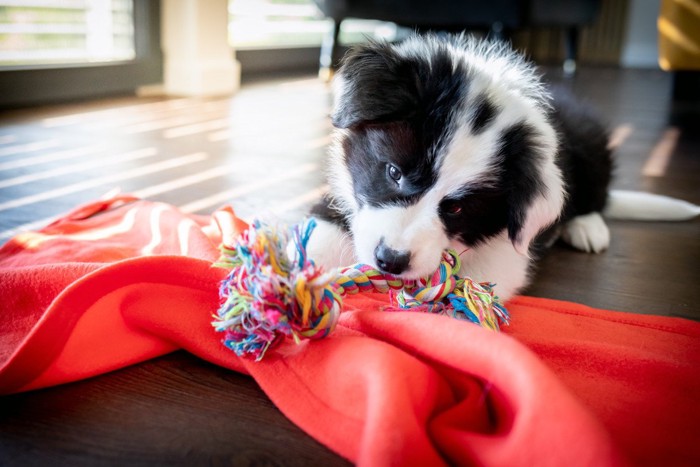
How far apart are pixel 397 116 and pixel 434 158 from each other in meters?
0.14

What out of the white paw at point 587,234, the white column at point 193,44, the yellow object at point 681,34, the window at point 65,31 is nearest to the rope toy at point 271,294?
the white paw at point 587,234

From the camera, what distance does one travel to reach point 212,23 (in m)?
4.96

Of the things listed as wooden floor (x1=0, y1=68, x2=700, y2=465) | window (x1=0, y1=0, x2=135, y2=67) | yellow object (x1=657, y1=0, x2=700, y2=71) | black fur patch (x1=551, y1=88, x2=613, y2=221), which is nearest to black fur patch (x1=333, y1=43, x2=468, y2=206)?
wooden floor (x1=0, y1=68, x2=700, y2=465)

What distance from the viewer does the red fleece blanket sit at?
0.91m

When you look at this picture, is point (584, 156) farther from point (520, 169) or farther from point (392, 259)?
point (392, 259)

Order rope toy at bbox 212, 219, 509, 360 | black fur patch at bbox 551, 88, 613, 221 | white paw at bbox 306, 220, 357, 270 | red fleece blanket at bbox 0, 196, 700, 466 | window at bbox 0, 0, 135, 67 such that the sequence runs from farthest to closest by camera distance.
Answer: window at bbox 0, 0, 135, 67 → black fur patch at bbox 551, 88, 613, 221 → white paw at bbox 306, 220, 357, 270 → rope toy at bbox 212, 219, 509, 360 → red fleece blanket at bbox 0, 196, 700, 466

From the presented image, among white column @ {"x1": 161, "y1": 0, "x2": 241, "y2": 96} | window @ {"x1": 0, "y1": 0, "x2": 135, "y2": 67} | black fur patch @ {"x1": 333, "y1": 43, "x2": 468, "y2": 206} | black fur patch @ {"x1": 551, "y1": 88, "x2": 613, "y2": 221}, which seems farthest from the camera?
white column @ {"x1": 161, "y1": 0, "x2": 241, "y2": 96}

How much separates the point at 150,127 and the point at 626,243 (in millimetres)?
2592

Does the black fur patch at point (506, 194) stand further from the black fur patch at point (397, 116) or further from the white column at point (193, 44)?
the white column at point (193, 44)

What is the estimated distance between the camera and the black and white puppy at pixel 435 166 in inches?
51.8

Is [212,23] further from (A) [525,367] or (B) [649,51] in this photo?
(B) [649,51]

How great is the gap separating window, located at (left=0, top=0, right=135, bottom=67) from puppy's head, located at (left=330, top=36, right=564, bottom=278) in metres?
3.04

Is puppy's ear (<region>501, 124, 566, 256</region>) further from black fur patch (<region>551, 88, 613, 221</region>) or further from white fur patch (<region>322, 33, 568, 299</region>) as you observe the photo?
black fur patch (<region>551, 88, 613, 221</region>)

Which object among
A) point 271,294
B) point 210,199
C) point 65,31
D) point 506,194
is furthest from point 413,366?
point 65,31
